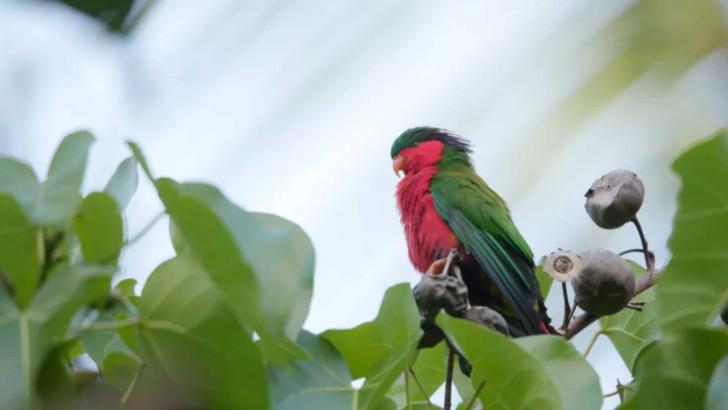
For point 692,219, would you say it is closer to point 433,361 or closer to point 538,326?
point 433,361

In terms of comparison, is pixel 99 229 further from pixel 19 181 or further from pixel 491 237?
pixel 491 237

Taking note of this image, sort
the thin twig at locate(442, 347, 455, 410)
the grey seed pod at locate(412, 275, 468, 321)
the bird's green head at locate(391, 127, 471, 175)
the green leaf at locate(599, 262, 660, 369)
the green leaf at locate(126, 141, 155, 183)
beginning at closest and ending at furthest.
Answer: the green leaf at locate(126, 141, 155, 183)
the thin twig at locate(442, 347, 455, 410)
the grey seed pod at locate(412, 275, 468, 321)
the green leaf at locate(599, 262, 660, 369)
the bird's green head at locate(391, 127, 471, 175)

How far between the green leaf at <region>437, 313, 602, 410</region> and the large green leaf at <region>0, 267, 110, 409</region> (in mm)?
374

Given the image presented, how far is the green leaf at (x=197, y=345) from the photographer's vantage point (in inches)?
31.2

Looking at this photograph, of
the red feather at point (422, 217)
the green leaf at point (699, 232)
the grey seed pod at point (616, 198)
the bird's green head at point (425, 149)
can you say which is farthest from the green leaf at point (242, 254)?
the bird's green head at point (425, 149)

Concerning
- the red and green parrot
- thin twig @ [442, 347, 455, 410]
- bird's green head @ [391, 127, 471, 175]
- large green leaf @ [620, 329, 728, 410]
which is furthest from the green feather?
large green leaf @ [620, 329, 728, 410]

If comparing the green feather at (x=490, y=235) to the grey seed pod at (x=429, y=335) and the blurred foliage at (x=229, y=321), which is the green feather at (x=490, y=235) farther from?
the blurred foliage at (x=229, y=321)

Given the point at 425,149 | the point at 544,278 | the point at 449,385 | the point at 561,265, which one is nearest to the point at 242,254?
the point at 449,385

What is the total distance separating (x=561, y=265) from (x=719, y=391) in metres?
0.74

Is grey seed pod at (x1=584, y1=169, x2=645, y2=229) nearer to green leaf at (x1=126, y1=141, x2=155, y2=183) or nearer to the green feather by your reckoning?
the green feather

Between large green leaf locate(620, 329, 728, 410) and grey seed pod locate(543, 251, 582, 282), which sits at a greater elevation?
large green leaf locate(620, 329, 728, 410)

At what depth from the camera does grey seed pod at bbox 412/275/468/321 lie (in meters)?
1.20

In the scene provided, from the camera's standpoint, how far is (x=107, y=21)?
741 mm

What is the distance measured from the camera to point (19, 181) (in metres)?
0.81
